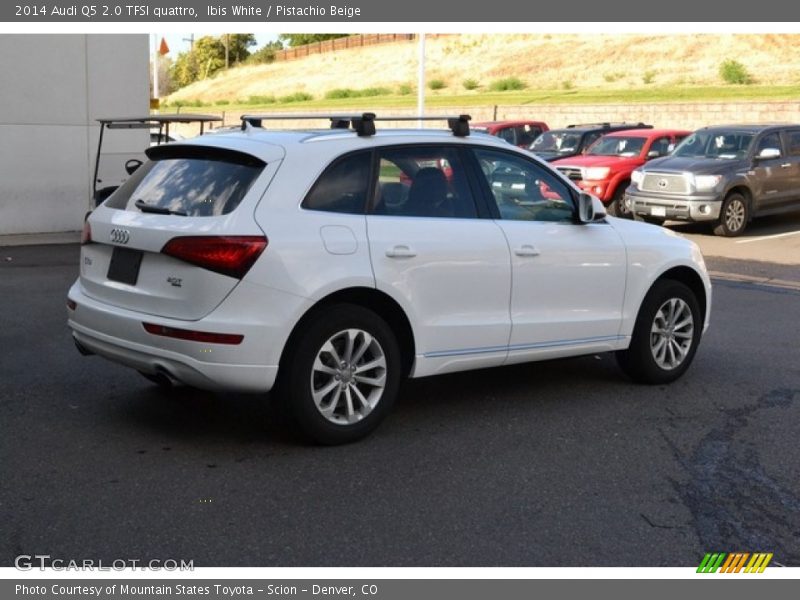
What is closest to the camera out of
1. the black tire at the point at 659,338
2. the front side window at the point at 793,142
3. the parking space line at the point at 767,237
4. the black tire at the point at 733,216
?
the black tire at the point at 659,338

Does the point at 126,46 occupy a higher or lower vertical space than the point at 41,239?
higher

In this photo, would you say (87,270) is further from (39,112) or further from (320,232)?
(39,112)

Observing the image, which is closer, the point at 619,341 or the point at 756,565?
the point at 756,565

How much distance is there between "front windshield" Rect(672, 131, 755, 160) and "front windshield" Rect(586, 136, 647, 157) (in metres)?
1.84

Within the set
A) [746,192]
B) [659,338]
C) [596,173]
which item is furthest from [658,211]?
[659,338]

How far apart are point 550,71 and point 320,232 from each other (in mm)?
64918

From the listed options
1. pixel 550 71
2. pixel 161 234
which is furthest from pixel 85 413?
pixel 550 71

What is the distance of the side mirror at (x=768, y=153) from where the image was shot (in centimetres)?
1930

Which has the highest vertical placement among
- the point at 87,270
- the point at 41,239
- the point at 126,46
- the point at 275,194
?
the point at 126,46

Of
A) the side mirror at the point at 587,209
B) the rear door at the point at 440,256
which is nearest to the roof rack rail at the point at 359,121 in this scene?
the rear door at the point at 440,256

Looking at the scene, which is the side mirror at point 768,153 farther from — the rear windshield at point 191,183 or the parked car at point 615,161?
the rear windshield at point 191,183

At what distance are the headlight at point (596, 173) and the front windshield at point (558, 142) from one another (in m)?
2.30

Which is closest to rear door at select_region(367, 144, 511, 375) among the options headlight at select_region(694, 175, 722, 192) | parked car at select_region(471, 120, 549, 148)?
headlight at select_region(694, 175, 722, 192)

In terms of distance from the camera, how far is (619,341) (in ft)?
24.4
